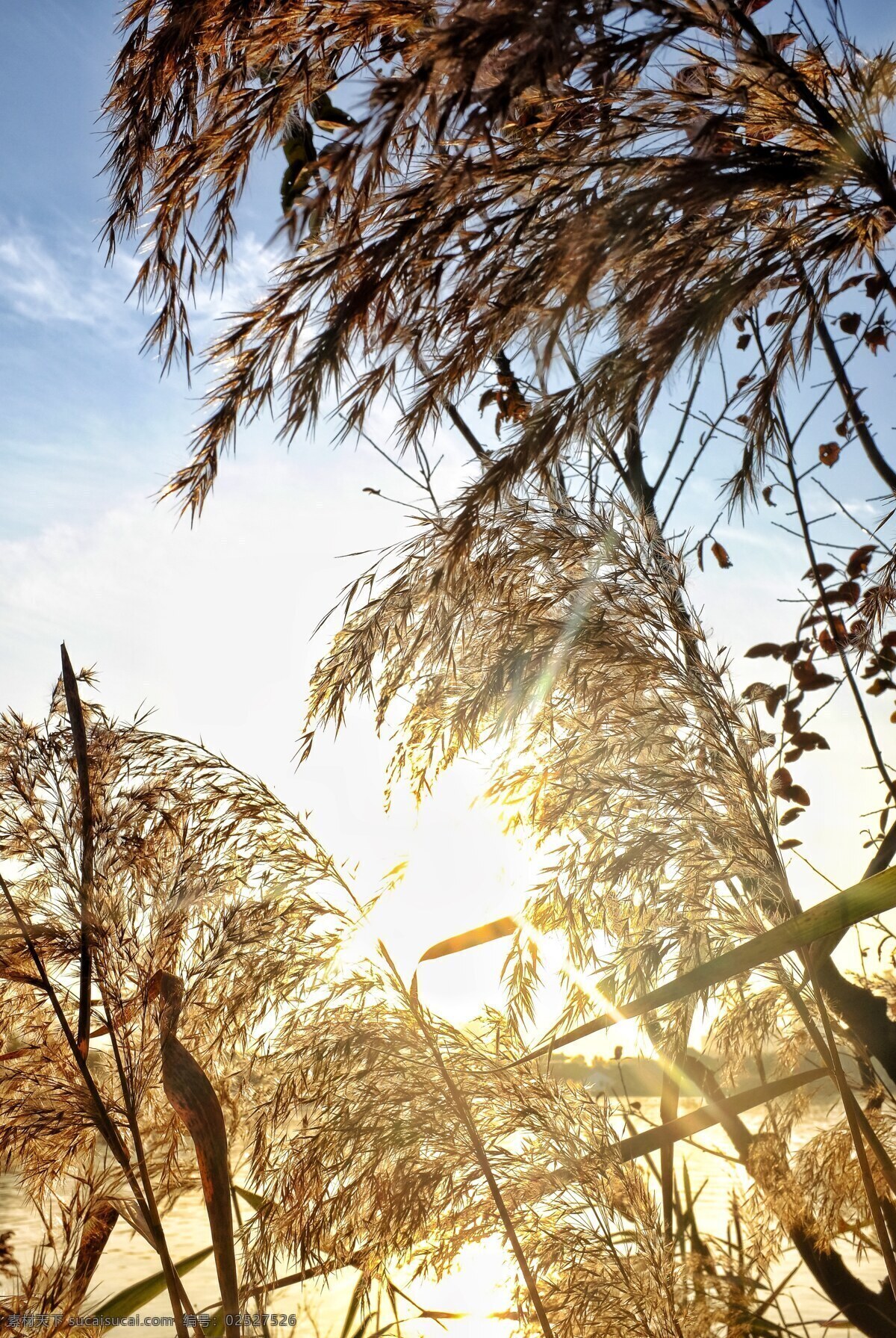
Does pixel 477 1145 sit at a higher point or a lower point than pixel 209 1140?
lower

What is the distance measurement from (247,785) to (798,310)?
1453 millimetres

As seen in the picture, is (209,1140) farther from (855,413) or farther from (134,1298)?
(855,413)

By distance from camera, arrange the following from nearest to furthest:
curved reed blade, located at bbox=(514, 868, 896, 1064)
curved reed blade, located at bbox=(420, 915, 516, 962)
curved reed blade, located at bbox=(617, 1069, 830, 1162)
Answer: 1. curved reed blade, located at bbox=(514, 868, 896, 1064)
2. curved reed blade, located at bbox=(420, 915, 516, 962)
3. curved reed blade, located at bbox=(617, 1069, 830, 1162)

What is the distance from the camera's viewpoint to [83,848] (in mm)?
1938

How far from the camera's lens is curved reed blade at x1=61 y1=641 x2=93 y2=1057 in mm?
1791

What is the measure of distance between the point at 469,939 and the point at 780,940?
21.9 inches

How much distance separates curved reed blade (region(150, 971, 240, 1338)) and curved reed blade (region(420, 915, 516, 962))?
1.53ft

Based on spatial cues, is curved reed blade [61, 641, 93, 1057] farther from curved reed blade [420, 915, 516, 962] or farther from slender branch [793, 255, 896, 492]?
slender branch [793, 255, 896, 492]

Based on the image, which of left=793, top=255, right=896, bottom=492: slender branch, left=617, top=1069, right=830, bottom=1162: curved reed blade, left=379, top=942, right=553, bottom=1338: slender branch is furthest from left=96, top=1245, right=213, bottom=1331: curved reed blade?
left=793, top=255, right=896, bottom=492: slender branch

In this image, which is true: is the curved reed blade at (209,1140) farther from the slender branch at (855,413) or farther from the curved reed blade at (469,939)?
the slender branch at (855,413)

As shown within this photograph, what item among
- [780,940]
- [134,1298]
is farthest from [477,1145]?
[134,1298]

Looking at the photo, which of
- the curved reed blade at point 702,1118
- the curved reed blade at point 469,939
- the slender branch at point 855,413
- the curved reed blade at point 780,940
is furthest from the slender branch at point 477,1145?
the slender branch at point 855,413

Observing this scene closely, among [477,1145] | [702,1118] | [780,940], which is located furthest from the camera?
[702,1118]

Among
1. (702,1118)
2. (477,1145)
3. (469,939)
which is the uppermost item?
(469,939)
